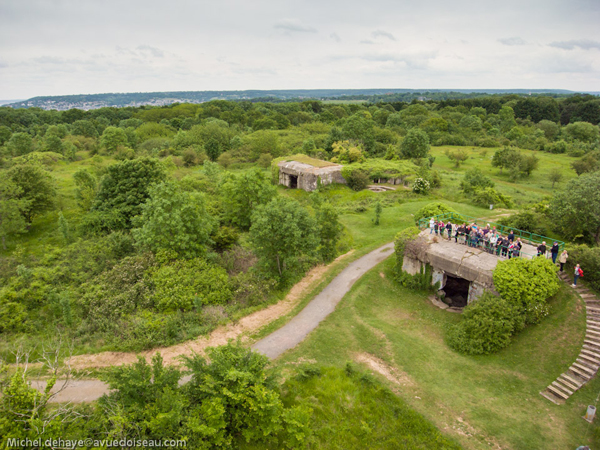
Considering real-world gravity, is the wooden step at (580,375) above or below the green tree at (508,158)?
below

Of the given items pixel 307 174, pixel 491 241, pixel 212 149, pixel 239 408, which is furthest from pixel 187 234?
pixel 212 149

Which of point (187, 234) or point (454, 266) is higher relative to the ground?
point (187, 234)

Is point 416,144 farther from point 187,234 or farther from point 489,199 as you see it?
point 187,234

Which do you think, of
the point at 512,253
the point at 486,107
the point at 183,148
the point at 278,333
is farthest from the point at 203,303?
the point at 486,107

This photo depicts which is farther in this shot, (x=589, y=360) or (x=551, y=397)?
(x=589, y=360)

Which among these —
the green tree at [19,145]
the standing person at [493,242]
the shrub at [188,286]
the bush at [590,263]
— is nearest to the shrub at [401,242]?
the standing person at [493,242]

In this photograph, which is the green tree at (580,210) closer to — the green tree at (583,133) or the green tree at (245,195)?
the green tree at (245,195)
